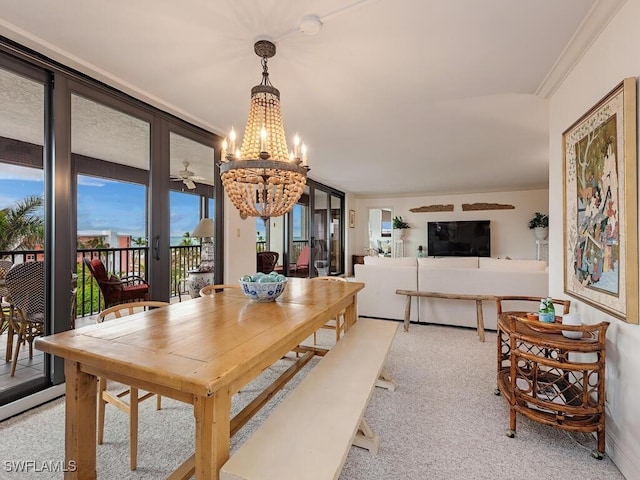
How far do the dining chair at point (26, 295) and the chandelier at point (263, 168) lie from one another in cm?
163

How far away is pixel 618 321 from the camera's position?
1.59 meters

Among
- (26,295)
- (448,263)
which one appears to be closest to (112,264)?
(26,295)

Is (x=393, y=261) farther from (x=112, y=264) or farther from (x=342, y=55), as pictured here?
(x=112, y=264)

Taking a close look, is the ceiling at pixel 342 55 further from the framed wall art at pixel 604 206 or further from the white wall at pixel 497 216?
the white wall at pixel 497 216

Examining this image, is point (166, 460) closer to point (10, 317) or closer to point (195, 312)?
point (195, 312)

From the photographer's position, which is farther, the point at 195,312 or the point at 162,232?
the point at 162,232

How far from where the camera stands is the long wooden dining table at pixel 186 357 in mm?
1034

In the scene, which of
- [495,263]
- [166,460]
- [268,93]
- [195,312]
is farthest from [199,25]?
[495,263]

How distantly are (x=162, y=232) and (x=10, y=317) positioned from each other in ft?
4.07

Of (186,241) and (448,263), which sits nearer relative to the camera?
(448,263)

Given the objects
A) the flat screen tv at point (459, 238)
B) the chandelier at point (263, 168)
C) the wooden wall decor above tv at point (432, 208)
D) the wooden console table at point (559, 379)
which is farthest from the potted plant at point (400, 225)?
the chandelier at point (263, 168)

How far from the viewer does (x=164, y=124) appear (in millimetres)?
3064

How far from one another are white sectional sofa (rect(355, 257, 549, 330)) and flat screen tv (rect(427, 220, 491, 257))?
414 cm

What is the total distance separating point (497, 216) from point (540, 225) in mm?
921
